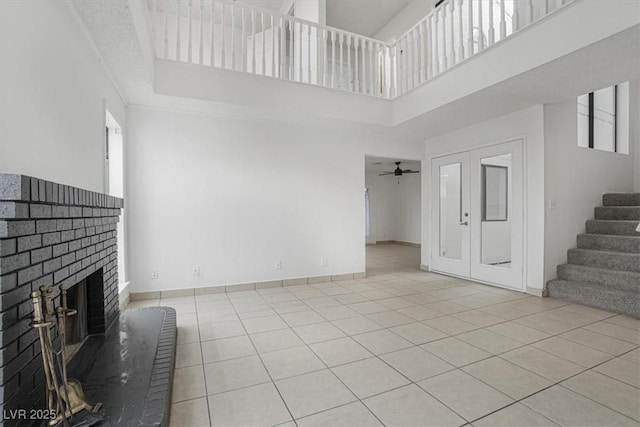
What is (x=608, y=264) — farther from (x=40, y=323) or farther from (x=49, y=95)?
(x=49, y=95)

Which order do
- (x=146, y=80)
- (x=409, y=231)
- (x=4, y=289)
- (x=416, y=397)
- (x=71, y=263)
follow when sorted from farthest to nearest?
(x=409, y=231)
(x=146, y=80)
(x=416, y=397)
(x=71, y=263)
(x=4, y=289)

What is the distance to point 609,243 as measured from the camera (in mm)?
4008

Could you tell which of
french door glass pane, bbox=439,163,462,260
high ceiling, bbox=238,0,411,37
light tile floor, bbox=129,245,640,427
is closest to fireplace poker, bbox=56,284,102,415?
light tile floor, bbox=129,245,640,427

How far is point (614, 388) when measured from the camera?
1.94 m

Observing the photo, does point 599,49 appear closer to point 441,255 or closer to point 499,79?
point 499,79

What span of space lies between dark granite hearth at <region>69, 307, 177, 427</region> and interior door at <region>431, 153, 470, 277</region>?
4.38 m

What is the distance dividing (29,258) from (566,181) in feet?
17.8

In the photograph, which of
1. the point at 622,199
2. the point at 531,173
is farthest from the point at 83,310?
the point at 622,199

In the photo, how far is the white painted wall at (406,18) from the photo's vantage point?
224 inches

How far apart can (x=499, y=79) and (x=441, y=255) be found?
3176 millimetres

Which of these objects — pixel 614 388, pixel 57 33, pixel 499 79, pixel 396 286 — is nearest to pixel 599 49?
pixel 499 79

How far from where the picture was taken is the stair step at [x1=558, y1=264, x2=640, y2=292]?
136 inches

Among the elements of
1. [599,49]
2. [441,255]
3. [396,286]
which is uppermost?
[599,49]

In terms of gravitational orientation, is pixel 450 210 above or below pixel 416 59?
below
